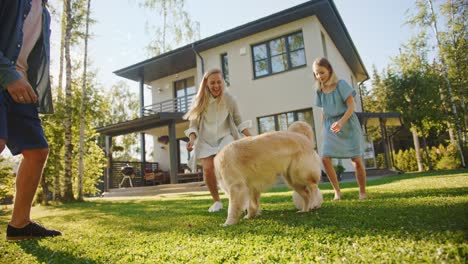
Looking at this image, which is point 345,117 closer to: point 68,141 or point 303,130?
point 303,130

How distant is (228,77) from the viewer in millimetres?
14320

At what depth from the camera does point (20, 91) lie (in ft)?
6.57

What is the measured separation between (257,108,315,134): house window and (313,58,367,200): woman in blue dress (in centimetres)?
791

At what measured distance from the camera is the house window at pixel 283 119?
12.2 meters

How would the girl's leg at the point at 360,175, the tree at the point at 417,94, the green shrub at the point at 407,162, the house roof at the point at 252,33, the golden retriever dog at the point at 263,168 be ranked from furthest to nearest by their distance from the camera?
1. the green shrub at the point at 407,162
2. the tree at the point at 417,94
3. the house roof at the point at 252,33
4. the girl's leg at the point at 360,175
5. the golden retriever dog at the point at 263,168

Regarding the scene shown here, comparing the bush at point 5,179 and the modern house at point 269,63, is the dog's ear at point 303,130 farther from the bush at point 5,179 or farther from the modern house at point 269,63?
the modern house at point 269,63

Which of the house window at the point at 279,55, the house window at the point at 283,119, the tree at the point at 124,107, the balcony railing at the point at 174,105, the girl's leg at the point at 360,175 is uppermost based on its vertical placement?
the tree at the point at 124,107

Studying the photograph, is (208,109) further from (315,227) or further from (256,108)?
(256,108)

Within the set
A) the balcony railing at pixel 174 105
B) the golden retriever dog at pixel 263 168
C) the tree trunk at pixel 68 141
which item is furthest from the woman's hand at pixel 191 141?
the balcony railing at pixel 174 105

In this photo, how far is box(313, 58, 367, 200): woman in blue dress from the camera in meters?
3.90

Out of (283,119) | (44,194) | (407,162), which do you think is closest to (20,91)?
(44,194)

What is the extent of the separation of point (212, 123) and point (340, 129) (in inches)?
72.1

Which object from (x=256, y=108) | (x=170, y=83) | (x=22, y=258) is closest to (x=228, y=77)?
(x=256, y=108)

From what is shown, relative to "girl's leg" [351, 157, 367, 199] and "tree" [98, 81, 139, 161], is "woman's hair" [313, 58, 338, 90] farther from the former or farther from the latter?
"tree" [98, 81, 139, 161]
